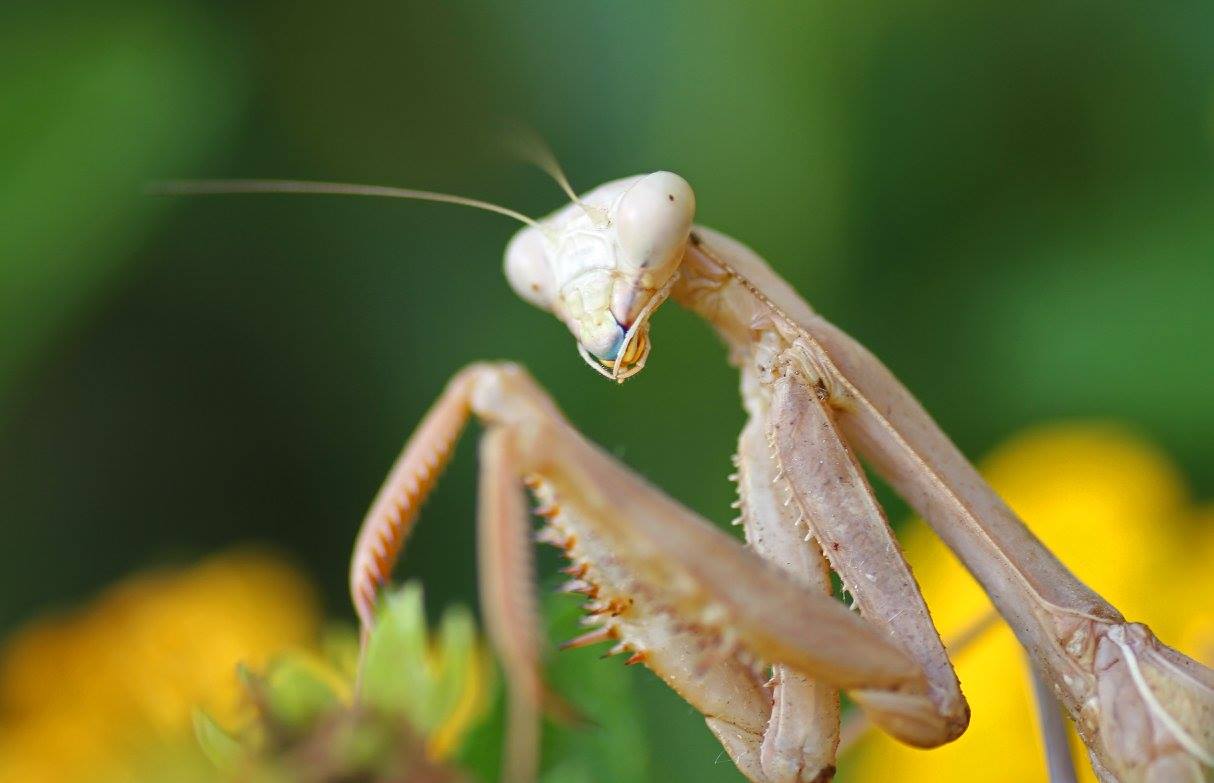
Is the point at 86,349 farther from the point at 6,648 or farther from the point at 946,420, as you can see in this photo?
the point at 946,420

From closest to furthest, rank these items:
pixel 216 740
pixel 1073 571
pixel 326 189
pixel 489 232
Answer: pixel 216 740, pixel 326 189, pixel 1073 571, pixel 489 232

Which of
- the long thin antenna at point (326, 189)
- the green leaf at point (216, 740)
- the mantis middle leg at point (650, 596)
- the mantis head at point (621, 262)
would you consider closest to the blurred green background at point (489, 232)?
the long thin antenna at point (326, 189)

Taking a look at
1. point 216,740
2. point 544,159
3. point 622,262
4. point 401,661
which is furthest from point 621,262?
point 216,740

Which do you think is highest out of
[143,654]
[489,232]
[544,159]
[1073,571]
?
[489,232]

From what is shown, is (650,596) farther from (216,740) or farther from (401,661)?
(216,740)

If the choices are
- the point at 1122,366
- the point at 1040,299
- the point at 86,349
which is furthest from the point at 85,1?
the point at 1122,366

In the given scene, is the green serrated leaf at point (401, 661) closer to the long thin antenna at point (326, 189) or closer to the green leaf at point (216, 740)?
the green leaf at point (216, 740)

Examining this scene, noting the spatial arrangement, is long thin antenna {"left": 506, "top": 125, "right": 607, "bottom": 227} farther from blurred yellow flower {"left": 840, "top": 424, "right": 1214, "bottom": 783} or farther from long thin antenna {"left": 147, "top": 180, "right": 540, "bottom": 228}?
blurred yellow flower {"left": 840, "top": 424, "right": 1214, "bottom": 783}
